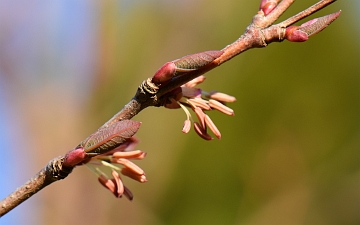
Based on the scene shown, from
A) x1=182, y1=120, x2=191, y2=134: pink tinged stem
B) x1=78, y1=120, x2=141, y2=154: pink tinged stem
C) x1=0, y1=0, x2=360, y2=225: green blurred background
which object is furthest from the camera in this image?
x1=0, y1=0, x2=360, y2=225: green blurred background

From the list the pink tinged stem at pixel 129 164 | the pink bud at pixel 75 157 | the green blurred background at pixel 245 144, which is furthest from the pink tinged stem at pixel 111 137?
the green blurred background at pixel 245 144

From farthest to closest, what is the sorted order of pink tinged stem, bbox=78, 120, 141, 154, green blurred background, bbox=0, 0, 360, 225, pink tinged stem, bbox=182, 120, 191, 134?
green blurred background, bbox=0, 0, 360, 225 < pink tinged stem, bbox=182, 120, 191, 134 < pink tinged stem, bbox=78, 120, 141, 154

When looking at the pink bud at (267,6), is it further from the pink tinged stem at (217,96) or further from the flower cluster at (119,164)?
the flower cluster at (119,164)

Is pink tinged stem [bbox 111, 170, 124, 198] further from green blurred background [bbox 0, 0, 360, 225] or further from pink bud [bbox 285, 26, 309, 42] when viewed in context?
green blurred background [bbox 0, 0, 360, 225]

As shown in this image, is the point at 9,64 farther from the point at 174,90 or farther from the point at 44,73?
Result: the point at 174,90

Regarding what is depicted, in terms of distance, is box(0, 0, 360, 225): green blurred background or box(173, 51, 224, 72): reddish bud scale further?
box(0, 0, 360, 225): green blurred background

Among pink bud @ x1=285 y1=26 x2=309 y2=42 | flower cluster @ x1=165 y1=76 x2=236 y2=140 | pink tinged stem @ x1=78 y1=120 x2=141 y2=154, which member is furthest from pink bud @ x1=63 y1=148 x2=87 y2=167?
pink bud @ x1=285 y1=26 x2=309 y2=42

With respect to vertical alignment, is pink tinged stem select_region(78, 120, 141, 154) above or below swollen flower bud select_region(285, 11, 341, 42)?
below

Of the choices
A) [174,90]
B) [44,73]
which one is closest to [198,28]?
[44,73]

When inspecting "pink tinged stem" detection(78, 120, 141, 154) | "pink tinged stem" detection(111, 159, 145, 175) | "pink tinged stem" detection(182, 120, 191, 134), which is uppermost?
"pink tinged stem" detection(78, 120, 141, 154)
